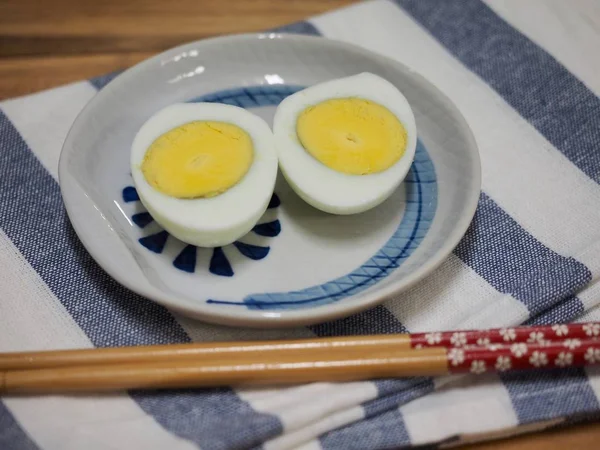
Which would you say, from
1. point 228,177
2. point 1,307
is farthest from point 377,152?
point 1,307

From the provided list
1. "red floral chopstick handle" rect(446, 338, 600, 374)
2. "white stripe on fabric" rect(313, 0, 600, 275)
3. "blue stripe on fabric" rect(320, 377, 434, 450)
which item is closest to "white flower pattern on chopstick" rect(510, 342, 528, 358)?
"red floral chopstick handle" rect(446, 338, 600, 374)

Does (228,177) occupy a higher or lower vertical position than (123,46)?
higher

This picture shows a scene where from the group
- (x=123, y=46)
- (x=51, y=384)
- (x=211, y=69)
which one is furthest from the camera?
(x=123, y=46)

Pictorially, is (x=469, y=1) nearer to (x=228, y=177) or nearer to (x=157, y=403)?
(x=228, y=177)

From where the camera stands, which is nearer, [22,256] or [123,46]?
[22,256]

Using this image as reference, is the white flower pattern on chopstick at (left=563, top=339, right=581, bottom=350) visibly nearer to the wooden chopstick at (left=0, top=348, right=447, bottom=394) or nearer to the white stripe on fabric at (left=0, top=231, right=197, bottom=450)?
the wooden chopstick at (left=0, top=348, right=447, bottom=394)

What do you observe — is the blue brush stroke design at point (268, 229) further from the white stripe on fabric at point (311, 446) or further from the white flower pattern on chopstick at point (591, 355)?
the white flower pattern on chopstick at point (591, 355)

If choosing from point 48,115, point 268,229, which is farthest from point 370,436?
point 48,115
